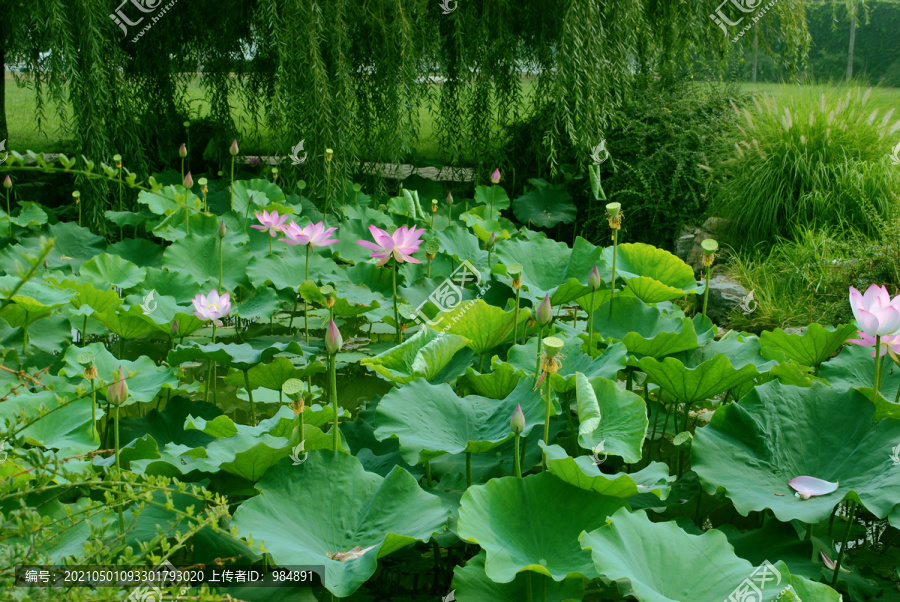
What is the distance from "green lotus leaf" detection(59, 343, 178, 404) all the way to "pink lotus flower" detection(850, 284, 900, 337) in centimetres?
144

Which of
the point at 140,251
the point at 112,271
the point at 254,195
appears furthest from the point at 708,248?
the point at 254,195

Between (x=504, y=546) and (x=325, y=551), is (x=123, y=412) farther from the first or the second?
(x=504, y=546)

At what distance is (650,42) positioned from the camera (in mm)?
4672

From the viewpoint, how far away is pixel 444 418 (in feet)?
4.97

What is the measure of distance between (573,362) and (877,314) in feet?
2.12

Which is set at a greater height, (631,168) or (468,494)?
(631,168)

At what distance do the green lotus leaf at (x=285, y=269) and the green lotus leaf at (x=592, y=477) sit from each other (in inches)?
55.9

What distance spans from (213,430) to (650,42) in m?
4.09

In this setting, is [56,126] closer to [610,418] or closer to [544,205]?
[544,205]

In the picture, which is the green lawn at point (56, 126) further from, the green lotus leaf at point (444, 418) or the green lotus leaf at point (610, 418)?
the green lotus leaf at point (610, 418)

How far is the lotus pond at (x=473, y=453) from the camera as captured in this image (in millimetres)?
1126

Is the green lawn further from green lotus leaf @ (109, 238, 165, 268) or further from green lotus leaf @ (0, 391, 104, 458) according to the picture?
green lotus leaf @ (0, 391, 104, 458)

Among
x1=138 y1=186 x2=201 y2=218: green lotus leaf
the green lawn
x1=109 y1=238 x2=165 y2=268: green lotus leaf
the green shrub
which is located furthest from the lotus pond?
the green lawn

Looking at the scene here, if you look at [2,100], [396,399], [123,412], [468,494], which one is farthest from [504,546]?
[2,100]
